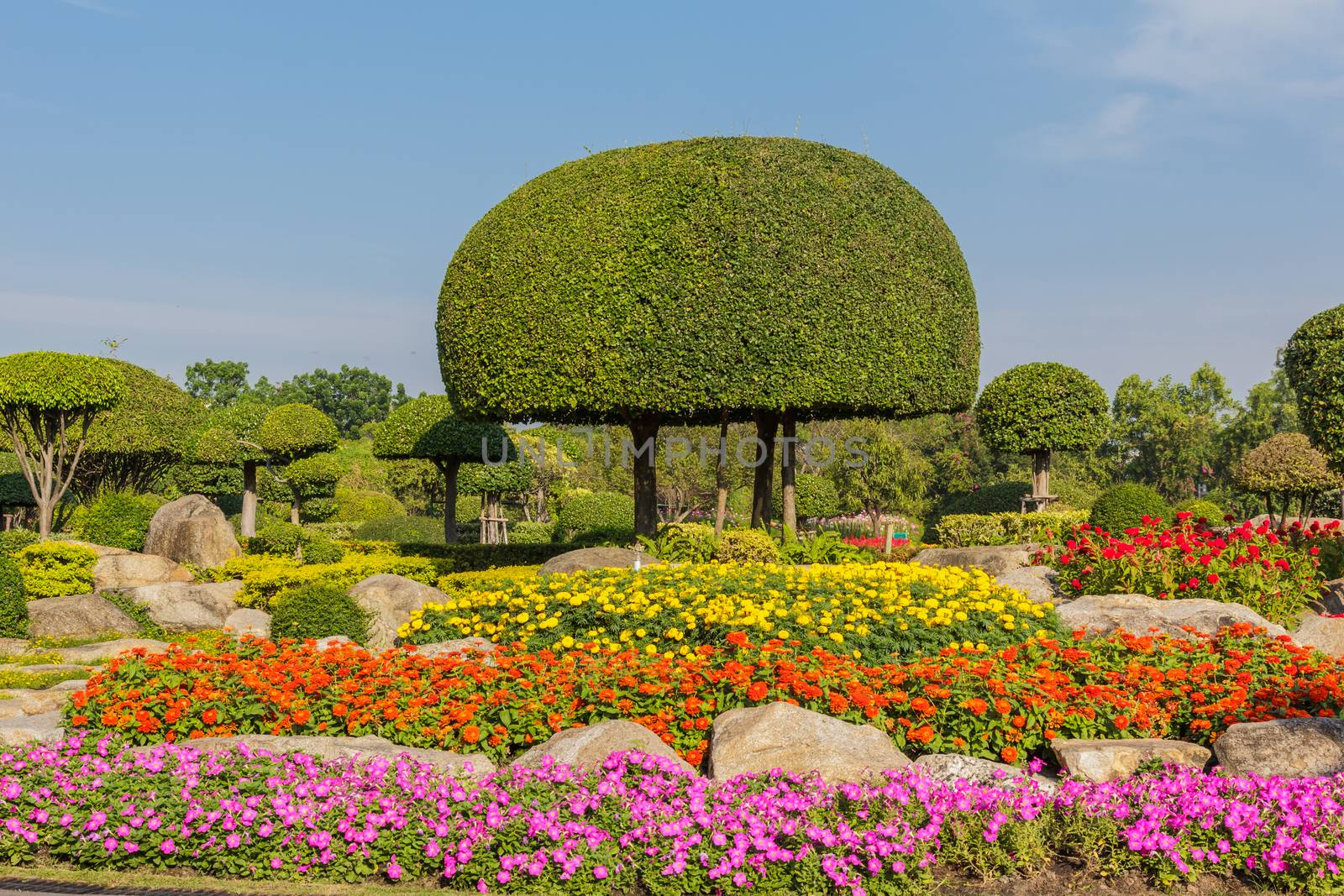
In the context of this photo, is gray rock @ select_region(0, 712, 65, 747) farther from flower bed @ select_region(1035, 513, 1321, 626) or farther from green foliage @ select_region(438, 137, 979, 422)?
flower bed @ select_region(1035, 513, 1321, 626)

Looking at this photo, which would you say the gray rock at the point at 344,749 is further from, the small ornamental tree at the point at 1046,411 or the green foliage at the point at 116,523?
the small ornamental tree at the point at 1046,411

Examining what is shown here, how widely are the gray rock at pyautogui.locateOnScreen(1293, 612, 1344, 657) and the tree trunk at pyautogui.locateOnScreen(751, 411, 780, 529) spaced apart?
8096 millimetres

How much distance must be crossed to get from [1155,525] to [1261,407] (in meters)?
36.8

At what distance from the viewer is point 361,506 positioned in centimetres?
3822

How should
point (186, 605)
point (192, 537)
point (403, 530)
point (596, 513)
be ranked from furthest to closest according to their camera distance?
Result: point (403, 530) < point (596, 513) < point (192, 537) < point (186, 605)

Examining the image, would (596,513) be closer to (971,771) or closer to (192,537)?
(192,537)

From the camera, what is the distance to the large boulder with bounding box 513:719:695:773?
20.7 feet

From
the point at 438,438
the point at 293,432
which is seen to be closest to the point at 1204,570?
the point at 438,438

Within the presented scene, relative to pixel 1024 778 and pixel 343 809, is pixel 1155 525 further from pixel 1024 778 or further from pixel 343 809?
pixel 343 809

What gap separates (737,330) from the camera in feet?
48.5

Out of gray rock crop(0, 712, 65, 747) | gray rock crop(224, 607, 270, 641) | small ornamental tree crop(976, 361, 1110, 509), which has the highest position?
small ornamental tree crop(976, 361, 1110, 509)

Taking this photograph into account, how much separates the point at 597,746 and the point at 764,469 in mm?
11160

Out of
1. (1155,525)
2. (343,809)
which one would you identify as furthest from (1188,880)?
(1155,525)

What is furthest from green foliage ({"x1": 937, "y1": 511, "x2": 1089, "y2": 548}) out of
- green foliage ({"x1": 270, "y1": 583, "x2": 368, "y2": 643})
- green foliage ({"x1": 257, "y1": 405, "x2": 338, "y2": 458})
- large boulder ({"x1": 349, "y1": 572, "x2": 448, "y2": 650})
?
green foliage ({"x1": 257, "y1": 405, "x2": 338, "y2": 458})
